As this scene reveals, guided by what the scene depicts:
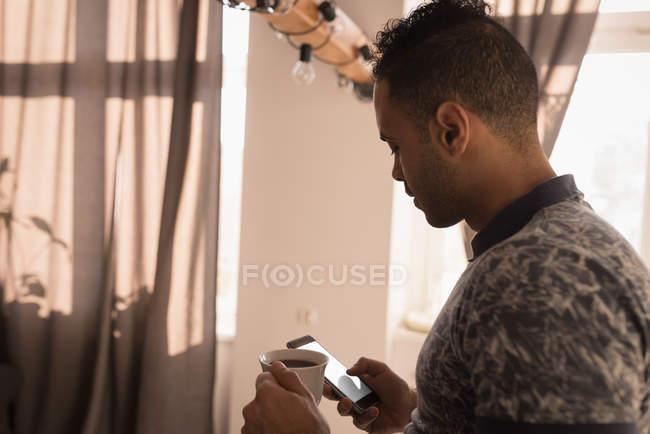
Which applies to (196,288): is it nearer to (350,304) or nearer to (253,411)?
(350,304)

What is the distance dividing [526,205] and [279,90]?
2171 mm

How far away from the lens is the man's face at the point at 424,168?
75cm

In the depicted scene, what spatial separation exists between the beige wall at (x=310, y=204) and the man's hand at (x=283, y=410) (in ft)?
6.12

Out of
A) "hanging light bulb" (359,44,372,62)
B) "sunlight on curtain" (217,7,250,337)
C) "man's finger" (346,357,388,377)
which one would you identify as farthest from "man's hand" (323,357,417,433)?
"sunlight on curtain" (217,7,250,337)

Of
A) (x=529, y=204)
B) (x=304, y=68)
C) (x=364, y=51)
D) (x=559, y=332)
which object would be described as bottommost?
(x=559, y=332)

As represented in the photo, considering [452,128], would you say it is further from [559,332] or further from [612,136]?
[612,136]

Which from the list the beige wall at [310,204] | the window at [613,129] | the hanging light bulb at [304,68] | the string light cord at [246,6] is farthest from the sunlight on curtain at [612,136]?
the string light cord at [246,6]

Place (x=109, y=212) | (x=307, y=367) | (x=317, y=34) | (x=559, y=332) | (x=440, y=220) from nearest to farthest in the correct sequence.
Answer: (x=559, y=332) < (x=440, y=220) < (x=307, y=367) < (x=317, y=34) < (x=109, y=212)

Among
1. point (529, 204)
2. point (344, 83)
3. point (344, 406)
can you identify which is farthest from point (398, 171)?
point (344, 83)

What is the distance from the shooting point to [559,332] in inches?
19.8

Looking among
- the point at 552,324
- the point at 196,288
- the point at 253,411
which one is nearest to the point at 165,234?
the point at 196,288

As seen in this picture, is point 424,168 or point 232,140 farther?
point 232,140

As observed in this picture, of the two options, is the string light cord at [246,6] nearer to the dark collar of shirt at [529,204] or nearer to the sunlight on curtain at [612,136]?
the dark collar of shirt at [529,204]

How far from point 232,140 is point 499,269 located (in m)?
2.57
